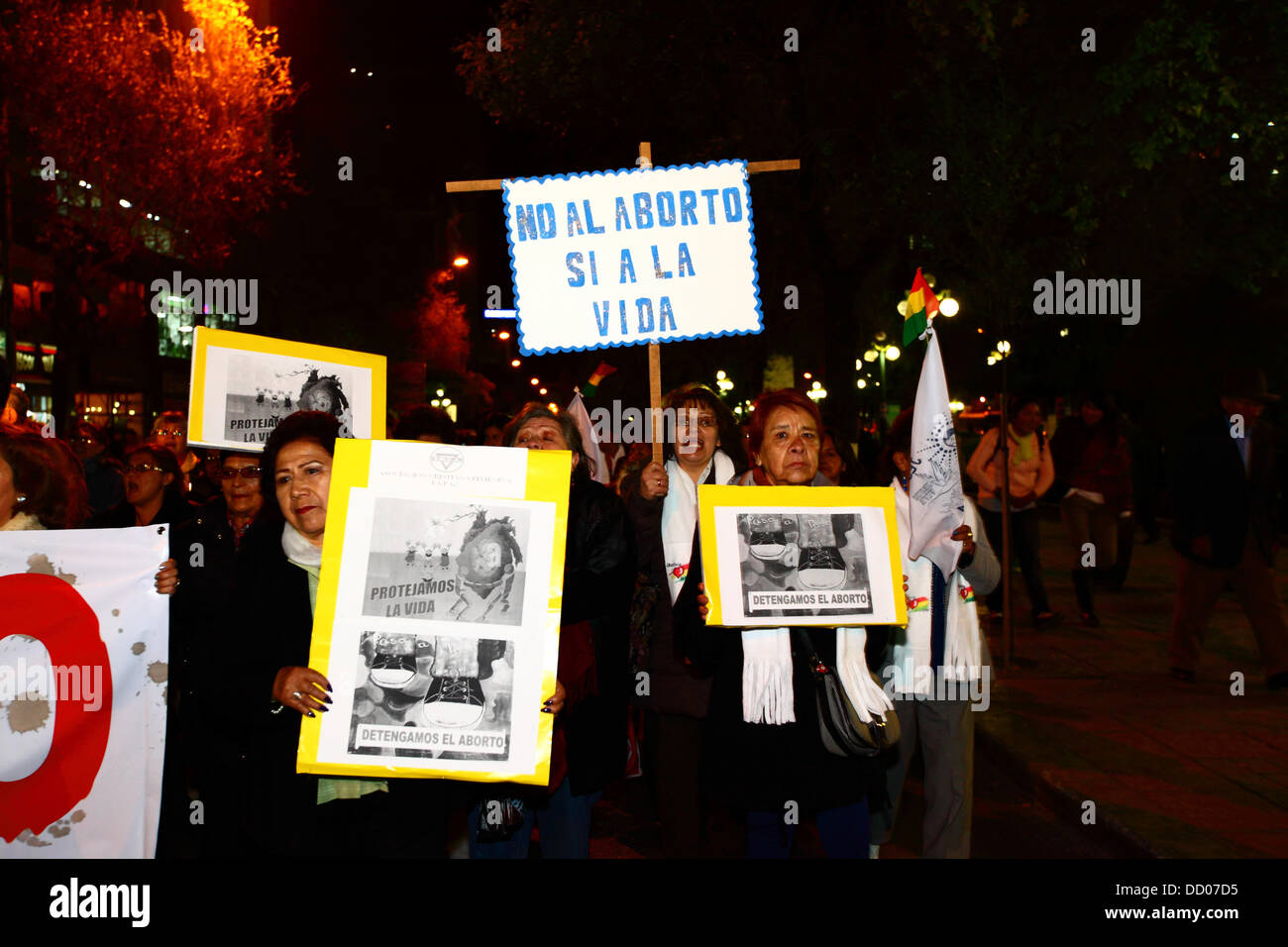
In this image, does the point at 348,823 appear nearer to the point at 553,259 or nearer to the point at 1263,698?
the point at 553,259

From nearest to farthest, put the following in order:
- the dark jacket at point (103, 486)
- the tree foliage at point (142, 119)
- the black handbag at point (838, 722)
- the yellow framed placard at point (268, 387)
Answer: the black handbag at point (838, 722) < the yellow framed placard at point (268, 387) < the dark jacket at point (103, 486) < the tree foliage at point (142, 119)

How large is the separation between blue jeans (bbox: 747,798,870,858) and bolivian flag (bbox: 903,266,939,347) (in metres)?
2.04

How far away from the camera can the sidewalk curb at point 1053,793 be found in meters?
5.60

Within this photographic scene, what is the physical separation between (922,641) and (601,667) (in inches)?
60.6

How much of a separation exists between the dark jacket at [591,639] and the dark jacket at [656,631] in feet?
2.31

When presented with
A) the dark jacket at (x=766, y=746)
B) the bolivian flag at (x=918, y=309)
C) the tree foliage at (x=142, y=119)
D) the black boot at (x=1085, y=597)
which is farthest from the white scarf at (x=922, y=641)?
the tree foliage at (x=142, y=119)

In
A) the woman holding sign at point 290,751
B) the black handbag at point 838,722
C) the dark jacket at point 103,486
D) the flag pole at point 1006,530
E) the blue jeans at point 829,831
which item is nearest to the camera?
the woman holding sign at point 290,751

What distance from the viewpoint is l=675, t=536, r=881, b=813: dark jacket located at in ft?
13.1

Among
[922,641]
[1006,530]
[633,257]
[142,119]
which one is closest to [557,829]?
[922,641]

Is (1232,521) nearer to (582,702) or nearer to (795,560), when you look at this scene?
(795,560)

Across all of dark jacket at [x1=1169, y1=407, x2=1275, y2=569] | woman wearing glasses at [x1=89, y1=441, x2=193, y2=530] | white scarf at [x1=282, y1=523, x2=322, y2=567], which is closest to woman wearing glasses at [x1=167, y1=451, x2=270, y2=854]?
white scarf at [x1=282, y1=523, x2=322, y2=567]

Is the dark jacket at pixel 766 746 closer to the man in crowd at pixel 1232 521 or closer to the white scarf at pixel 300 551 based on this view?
the white scarf at pixel 300 551

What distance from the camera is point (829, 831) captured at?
4141mm

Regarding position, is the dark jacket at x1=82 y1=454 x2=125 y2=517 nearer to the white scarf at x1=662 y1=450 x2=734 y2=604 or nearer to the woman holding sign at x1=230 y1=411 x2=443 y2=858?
the white scarf at x1=662 y1=450 x2=734 y2=604
